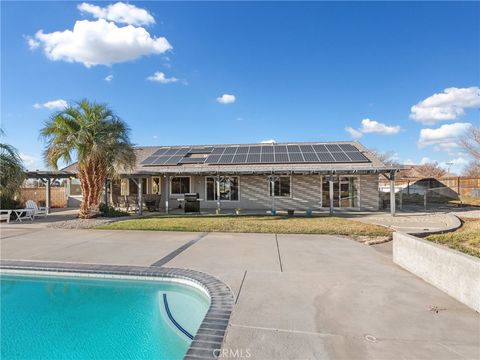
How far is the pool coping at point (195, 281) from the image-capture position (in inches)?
111

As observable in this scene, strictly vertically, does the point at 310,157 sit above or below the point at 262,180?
above

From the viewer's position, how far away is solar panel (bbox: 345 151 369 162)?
15906 millimetres

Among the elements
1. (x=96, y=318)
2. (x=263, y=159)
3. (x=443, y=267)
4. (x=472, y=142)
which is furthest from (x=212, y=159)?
(x=472, y=142)

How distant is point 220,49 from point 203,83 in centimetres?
282

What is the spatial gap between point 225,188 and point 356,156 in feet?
27.0

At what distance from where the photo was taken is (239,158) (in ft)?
57.9

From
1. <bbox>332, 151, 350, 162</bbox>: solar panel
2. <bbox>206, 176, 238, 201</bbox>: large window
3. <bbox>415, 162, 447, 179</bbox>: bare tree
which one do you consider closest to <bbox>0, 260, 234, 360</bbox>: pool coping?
<bbox>206, 176, 238, 201</bbox>: large window

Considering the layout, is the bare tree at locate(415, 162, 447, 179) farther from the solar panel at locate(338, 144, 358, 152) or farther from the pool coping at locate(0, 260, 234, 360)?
the pool coping at locate(0, 260, 234, 360)

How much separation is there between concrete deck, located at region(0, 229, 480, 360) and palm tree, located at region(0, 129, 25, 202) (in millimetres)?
6622

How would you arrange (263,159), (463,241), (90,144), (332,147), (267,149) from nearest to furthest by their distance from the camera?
(463,241) < (90,144) < (263,159) < (332,147) < (267,149)

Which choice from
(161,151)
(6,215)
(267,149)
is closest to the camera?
(6,215)

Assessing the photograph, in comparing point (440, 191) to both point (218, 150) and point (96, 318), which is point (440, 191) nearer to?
point (218, 150)

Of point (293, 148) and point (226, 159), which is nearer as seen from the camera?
point (226, 159)

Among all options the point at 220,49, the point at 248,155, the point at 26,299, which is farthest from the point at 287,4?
the point at 26,299
